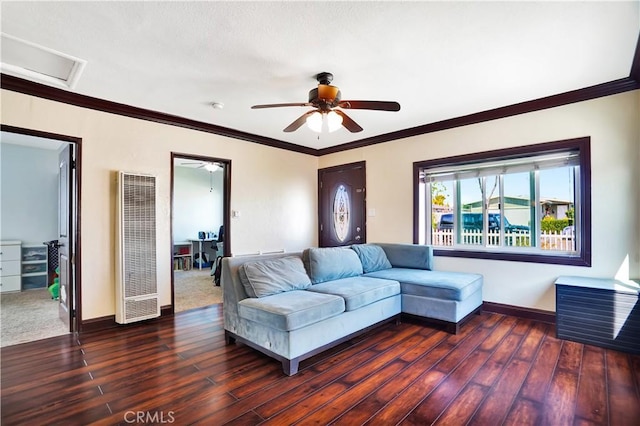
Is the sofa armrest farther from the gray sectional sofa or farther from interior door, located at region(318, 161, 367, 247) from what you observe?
interior door, located at region(318, 161, 367, 247)

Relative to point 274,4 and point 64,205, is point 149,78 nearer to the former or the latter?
point 274,4

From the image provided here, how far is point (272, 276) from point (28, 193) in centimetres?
573

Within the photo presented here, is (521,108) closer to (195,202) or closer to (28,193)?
(195,202)

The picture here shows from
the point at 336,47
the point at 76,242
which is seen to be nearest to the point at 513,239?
the point at 336,47

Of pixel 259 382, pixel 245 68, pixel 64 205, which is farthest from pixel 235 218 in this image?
pixel 259 382

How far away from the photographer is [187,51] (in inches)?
101

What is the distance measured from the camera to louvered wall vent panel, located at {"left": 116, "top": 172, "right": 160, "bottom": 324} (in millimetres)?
3539

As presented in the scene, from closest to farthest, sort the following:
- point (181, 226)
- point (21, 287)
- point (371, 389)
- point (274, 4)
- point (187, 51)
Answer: point (274, 4), point (371, 389), point (187, 51), point (21, 287), point (181, 226)

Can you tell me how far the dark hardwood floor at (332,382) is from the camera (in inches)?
75.8

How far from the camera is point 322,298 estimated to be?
277cm

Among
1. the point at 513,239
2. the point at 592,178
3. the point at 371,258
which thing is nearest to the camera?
the point at 592,178

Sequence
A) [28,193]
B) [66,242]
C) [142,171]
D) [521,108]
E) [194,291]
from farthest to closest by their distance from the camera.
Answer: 1. [28,193]
2. [194,291]
3. [142,171]
4. [521,108]
5. [66,242]

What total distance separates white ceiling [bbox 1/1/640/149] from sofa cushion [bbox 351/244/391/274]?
1.97 meters

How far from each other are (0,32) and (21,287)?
5031 millimetres
